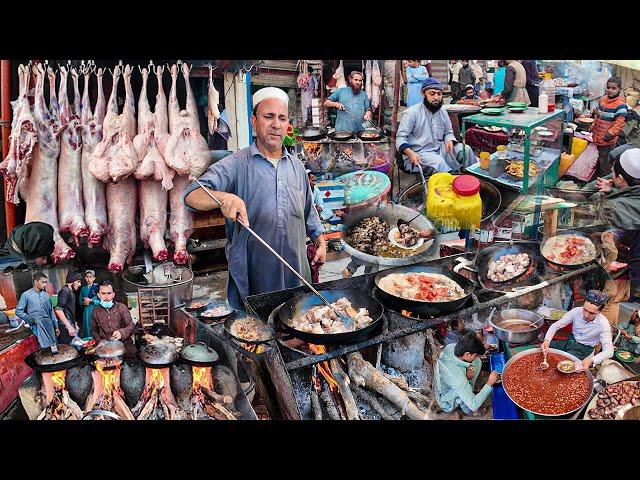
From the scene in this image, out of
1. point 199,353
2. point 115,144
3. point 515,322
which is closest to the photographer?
point 115,144

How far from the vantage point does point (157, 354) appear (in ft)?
16.1

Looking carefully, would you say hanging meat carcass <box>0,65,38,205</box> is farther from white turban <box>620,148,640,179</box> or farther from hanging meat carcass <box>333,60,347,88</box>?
white turban <box>620,148,640,179</box>

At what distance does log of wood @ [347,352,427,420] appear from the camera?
4.92 metres

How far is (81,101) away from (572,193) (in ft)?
10.00

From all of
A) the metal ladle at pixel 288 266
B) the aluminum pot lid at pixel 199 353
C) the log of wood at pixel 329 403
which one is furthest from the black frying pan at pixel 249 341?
the log of wood at pixel 329 403

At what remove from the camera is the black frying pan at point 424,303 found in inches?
195

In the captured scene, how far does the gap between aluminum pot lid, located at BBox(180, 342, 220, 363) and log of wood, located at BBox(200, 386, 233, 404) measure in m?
0.19

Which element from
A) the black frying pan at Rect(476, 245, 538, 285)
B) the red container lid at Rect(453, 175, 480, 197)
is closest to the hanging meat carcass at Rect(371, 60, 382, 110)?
the red container lid at Rect(453, 175, 480, 197)

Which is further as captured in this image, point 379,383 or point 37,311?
point 379,383

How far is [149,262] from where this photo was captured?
15.9 feet

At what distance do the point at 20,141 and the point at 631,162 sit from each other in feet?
12.0

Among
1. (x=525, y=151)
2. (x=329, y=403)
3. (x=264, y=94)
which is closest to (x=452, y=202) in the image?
(x=525, y=151)

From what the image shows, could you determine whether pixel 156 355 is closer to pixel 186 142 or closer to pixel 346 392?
pixel 346 392

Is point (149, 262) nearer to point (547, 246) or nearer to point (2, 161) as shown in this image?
point (2, 161)
